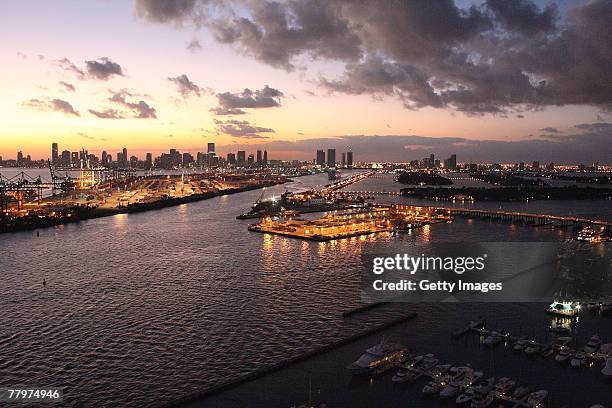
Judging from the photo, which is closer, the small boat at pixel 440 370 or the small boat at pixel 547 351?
the small boat at pixel 440 370

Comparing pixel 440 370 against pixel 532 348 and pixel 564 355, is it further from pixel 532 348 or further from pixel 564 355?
pixel 564 355

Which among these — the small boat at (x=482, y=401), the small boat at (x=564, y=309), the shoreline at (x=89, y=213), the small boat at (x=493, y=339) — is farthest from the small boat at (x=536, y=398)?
the shoreline at (x=89, y=213)

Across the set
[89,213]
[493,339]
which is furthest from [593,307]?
[89,213]

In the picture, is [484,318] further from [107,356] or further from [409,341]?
[107,356]

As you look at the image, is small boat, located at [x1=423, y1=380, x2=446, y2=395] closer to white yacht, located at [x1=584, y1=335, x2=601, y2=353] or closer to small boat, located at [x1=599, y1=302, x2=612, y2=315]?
white yacht, located at [x1=584, y1=335, x2=601, y2=353]

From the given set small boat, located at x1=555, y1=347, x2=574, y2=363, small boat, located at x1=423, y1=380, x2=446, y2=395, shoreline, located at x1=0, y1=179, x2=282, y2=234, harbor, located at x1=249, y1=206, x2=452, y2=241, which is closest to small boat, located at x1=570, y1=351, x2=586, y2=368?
small boat, located at x1=555, y1=347, x2=574, y2=363

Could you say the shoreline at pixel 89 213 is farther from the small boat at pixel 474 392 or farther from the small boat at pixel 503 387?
the small boat at pixel 503 387
